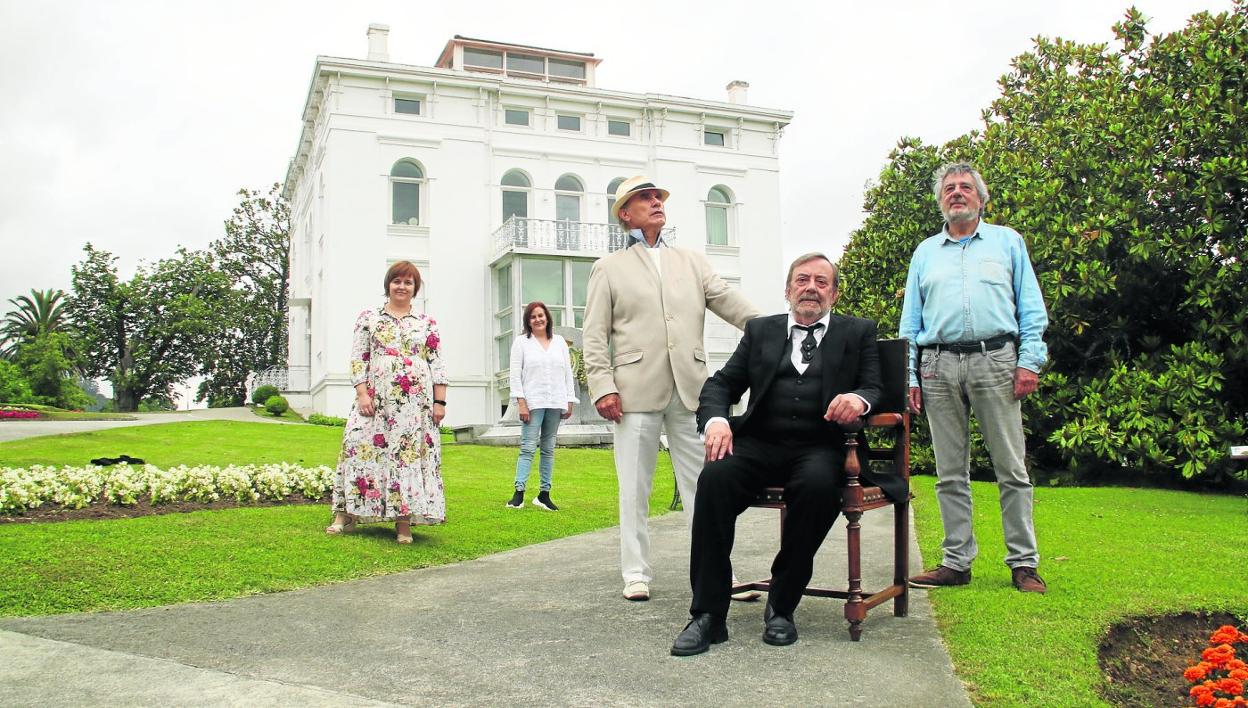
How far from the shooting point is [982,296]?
5.32 meters

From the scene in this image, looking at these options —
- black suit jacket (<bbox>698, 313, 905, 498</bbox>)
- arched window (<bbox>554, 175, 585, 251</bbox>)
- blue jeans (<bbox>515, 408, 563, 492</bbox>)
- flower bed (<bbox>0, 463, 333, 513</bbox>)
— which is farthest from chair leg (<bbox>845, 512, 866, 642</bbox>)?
arched window (<bbox>554, 175, 585, 251</bbox>)

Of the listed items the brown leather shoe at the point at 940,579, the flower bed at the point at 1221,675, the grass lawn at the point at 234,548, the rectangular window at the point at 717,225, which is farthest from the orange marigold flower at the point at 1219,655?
the rectangular window at the point at 717,225

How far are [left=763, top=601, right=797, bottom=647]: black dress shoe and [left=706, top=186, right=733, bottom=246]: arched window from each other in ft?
100.0

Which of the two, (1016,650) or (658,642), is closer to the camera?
(1016,650)

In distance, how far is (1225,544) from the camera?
7051 millimetres

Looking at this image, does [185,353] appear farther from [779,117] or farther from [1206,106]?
[1206,106]

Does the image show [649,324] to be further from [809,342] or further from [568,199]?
[568,199]

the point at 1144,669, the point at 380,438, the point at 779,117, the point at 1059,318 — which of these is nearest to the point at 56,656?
the point at 380,438

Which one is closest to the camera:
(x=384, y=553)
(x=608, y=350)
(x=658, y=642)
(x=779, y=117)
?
(x=658, y=642)

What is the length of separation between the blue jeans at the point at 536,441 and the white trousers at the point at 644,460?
4492 millimetres

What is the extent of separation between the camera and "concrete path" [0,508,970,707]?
11.2 ft

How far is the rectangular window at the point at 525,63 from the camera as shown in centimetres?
3403

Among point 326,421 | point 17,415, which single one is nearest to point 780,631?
point 326,421

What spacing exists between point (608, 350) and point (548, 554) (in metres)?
2.11
